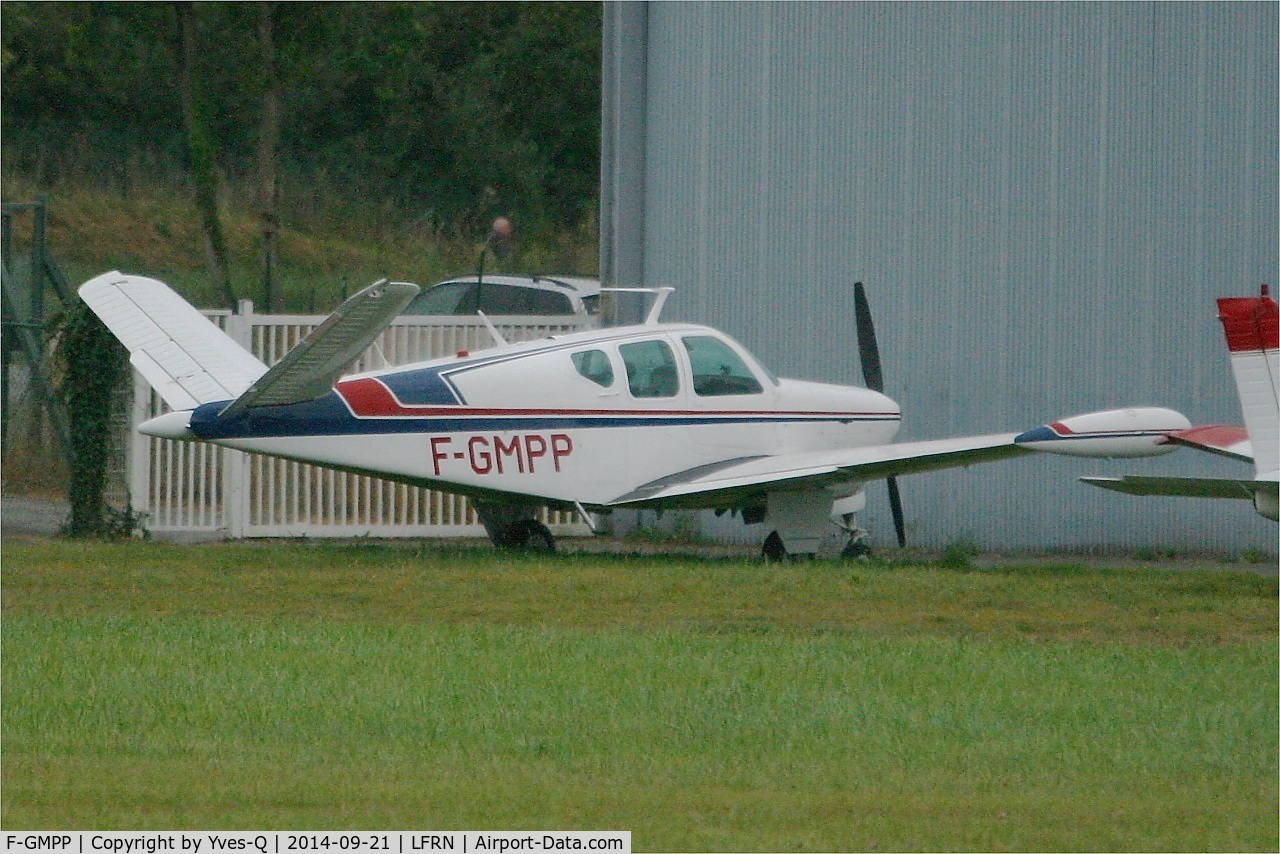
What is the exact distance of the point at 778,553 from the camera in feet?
45.7

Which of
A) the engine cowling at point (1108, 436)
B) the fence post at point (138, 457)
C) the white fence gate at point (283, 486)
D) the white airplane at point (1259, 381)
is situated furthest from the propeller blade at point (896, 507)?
the fence post at point (138, 457)

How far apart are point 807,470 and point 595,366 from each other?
187 centimetres

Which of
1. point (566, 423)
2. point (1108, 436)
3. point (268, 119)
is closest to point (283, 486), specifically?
point (566, 423)

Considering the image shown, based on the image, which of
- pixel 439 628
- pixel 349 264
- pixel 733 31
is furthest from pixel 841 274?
pixel 349 264

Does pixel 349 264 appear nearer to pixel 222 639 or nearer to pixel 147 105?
pixel 147 105

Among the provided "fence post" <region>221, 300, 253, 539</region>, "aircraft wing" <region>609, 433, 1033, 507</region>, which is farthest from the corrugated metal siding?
"fence post" <region>221, 300, 253, 539</region>

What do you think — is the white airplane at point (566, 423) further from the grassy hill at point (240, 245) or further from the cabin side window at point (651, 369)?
the grassy hill at point (240, 245)

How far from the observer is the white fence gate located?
15758 millimetres

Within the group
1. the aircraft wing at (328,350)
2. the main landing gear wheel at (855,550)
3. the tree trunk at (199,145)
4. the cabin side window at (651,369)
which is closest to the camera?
the aircraft wing at (328,350)

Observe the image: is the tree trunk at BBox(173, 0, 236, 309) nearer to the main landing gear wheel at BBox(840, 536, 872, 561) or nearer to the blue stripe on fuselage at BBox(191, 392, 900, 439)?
the blue stripe on fuselage at BBox(191, 392, 900, 439)

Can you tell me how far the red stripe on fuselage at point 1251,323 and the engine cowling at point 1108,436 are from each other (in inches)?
41.5

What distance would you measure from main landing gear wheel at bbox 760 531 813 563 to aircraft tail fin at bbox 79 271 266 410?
4278 millimetres

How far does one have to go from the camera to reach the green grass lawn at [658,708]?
5.79 m

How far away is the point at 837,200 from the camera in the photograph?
16438mm
